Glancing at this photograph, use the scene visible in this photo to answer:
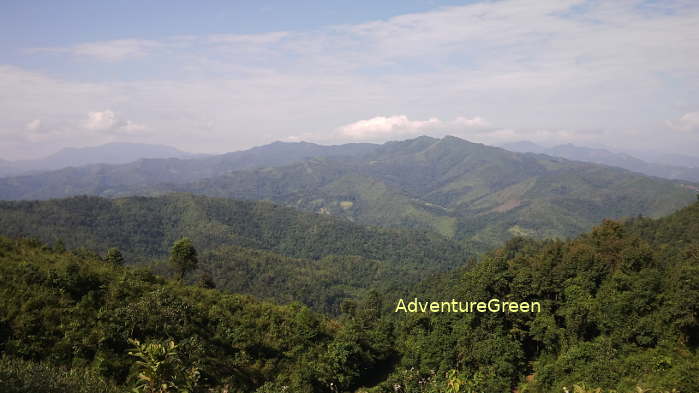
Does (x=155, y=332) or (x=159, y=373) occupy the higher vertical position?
(x=159, y=373)

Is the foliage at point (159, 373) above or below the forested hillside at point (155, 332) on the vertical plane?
above

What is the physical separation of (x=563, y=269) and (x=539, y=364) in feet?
32.7

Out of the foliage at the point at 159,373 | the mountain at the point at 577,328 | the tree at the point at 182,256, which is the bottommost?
the mountain at the point at 577,328

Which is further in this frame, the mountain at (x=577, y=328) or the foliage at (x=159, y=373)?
the mountain at (x=577, y=328)

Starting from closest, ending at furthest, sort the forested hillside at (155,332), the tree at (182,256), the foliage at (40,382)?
the foliage at (40,382) < the forested hillside at (155,332) < the tree at (182,256)

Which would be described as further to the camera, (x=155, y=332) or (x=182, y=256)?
(x=182, y=256)

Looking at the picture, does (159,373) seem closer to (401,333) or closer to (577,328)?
(577,328)

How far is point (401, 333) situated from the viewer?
42781 mm

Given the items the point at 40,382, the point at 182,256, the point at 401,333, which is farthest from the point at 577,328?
the point at 182,256

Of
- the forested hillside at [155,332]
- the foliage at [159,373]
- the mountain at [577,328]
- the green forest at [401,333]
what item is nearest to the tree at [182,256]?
the forested hillside at [155,332]

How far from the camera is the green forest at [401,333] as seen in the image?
2252 centimetres

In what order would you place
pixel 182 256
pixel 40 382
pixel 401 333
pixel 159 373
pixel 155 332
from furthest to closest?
pixel 182 256
pixel 401 333
pixel 155 332
pixel 159 373
pixel 40 382

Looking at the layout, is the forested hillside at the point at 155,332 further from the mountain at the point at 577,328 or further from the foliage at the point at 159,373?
the mountain at the point at 577,328

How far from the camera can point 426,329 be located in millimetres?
38688
